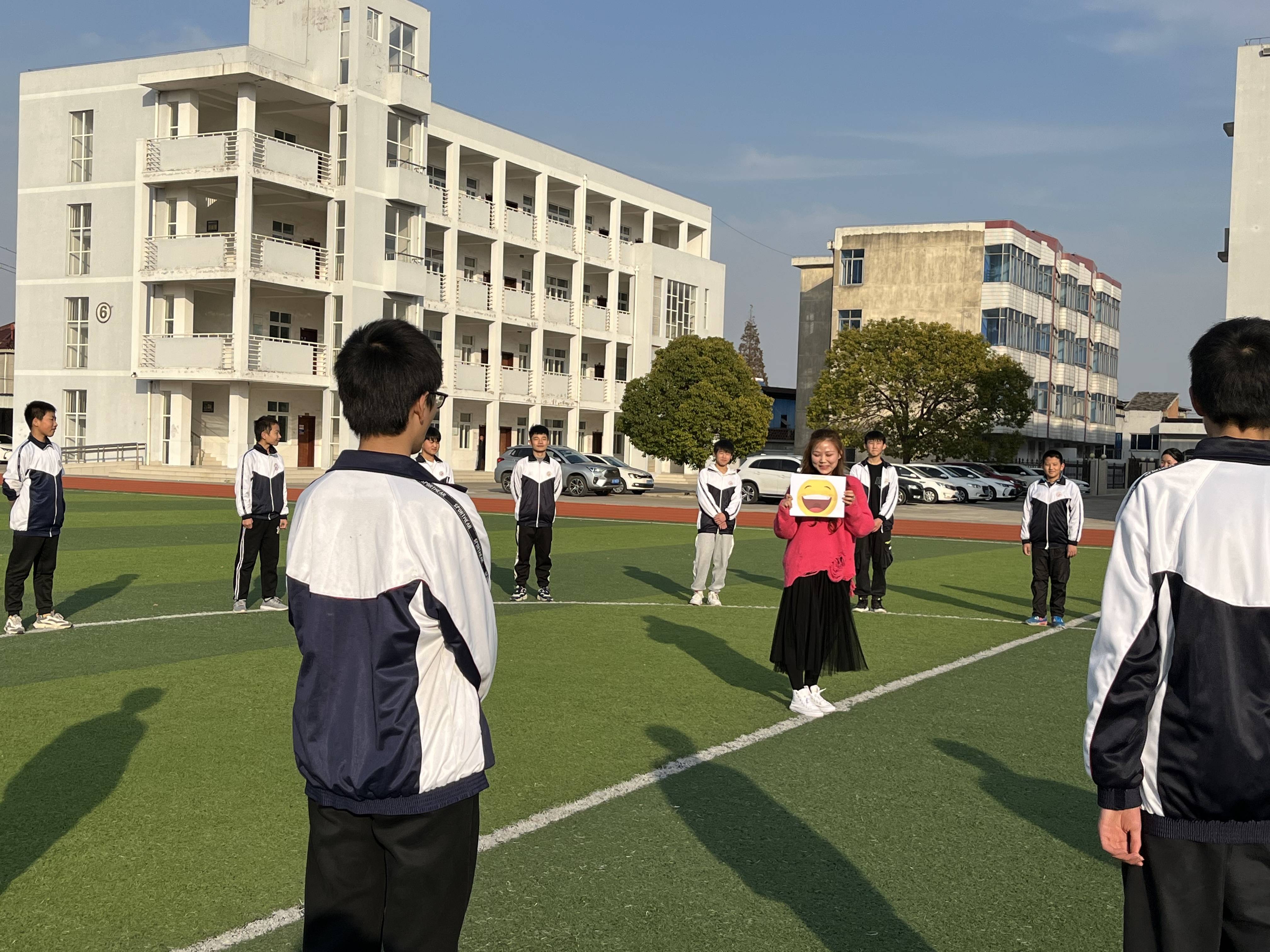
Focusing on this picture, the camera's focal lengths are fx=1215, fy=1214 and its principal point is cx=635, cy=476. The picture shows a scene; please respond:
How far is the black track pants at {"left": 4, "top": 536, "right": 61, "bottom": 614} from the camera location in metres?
10.6

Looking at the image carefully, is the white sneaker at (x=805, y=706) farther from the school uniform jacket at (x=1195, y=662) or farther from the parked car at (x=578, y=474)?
the parked car at (x=578, y=474)

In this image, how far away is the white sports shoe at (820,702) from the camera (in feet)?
26.6

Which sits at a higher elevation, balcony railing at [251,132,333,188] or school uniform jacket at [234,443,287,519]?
balcony railing at [251,132,333,188]

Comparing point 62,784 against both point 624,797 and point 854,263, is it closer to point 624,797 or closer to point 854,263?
point 624,797

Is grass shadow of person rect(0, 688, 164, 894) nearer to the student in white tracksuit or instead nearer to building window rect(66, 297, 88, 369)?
the student in white tracksuit

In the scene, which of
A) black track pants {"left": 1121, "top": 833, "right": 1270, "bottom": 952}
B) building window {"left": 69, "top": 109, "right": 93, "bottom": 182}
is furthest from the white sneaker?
building window {"left": 69, "top": 109, "right": 93, "bottom": 182}

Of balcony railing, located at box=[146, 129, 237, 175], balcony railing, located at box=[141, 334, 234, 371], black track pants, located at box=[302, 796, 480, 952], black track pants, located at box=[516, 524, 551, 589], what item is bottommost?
black track pants, located at box=[516, 524, 551, 589]

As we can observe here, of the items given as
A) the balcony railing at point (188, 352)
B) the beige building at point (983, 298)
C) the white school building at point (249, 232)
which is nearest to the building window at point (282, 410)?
the white school building at point (249, 232)

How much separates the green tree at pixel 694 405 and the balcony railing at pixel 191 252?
16.2 m

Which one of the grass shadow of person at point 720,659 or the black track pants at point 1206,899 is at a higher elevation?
the black track pants at point 1206,899

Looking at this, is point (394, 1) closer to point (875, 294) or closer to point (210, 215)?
point (210, 215)

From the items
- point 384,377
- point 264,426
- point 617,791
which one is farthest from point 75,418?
point 384,377

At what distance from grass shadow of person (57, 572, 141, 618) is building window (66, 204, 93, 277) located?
3991cm

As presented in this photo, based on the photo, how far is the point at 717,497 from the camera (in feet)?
45.4
